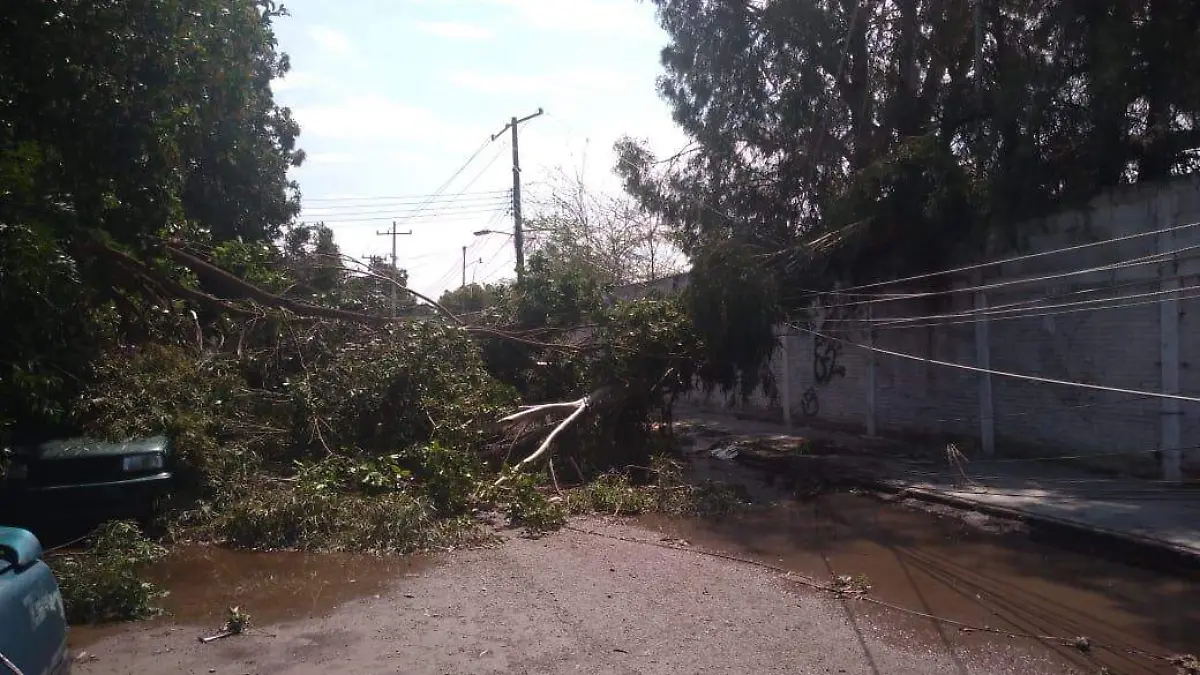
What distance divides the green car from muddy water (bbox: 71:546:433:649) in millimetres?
741

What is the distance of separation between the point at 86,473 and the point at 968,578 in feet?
25.6

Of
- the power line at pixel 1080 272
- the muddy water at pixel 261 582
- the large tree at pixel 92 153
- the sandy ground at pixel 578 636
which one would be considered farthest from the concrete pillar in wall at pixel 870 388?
the large tree at pixel 92 153

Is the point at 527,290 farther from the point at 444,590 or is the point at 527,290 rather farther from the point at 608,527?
the point at 444,590

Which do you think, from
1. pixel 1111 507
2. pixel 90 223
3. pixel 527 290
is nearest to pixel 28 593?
pixel 90 223

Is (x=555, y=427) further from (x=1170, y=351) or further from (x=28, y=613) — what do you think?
(x=28, y=613)

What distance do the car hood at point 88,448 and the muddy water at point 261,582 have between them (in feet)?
3.36

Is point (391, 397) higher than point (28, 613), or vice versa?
point (391, 397)

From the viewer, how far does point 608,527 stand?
33.4 ft

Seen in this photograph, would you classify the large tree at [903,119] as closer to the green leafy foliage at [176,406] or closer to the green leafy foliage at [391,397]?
the green leafy foliage at [391,397]

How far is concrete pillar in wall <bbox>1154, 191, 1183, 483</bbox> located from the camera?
10648 millimetres

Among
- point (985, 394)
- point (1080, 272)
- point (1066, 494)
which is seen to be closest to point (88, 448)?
point (1080, 272)

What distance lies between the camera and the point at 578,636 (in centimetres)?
631

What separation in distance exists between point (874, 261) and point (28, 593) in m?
13.2

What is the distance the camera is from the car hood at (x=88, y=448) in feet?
27.8
